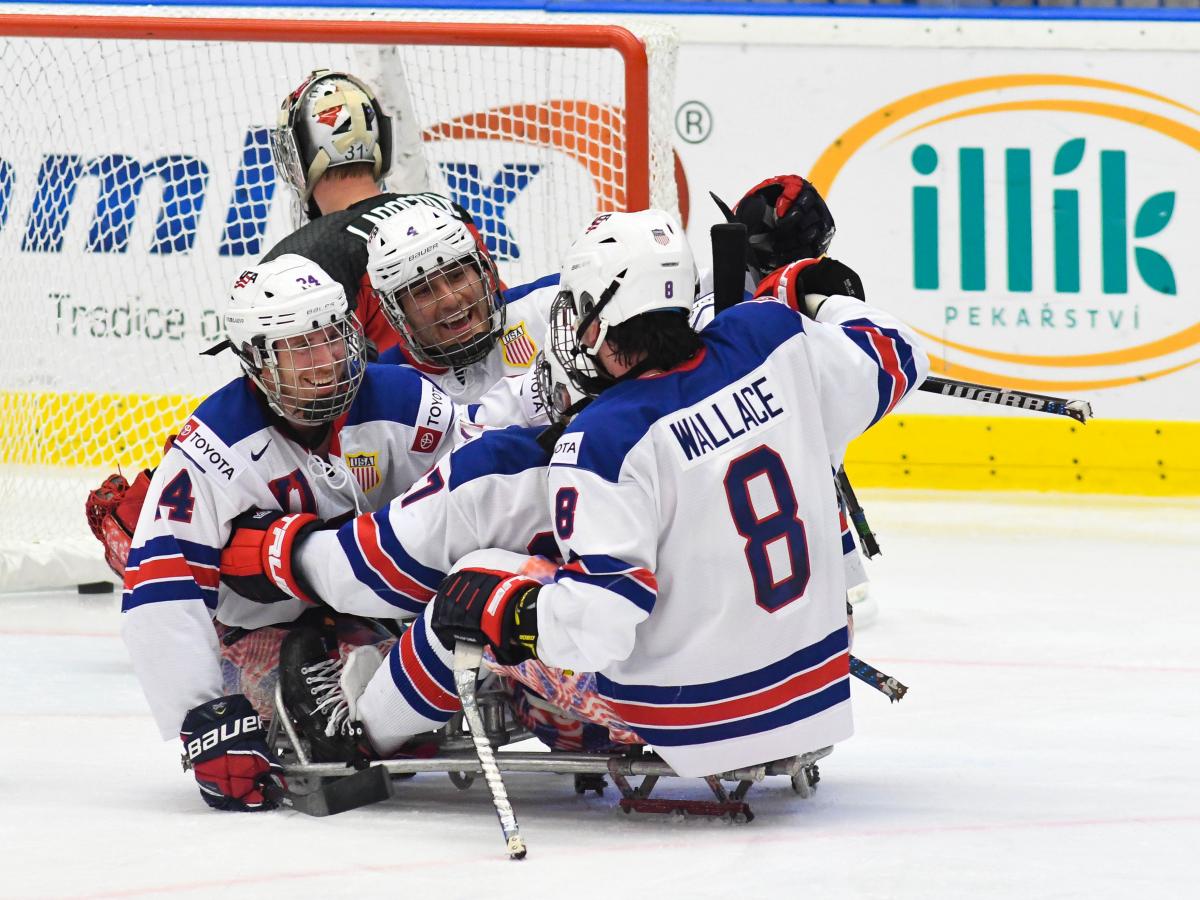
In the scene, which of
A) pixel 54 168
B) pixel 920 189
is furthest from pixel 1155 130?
pixel 54 168

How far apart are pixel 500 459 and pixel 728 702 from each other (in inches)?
18.4

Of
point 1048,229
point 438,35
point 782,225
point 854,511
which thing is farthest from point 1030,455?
point 782,225

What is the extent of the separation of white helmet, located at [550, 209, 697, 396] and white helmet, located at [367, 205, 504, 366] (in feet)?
1.66

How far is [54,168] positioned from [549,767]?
10.3 ft

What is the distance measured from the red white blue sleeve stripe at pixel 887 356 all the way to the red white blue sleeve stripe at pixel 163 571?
102 centimetres

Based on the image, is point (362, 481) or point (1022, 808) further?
point (362, 481)

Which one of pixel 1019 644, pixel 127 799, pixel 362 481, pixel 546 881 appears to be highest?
pixel 362 481

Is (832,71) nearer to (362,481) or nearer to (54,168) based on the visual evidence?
(54,168)

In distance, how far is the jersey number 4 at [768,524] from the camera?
9.12 ft

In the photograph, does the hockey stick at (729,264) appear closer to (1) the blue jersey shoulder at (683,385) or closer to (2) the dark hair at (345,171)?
(1) the blue jersey shoulder at (683,385)

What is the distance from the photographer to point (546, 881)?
2684mm

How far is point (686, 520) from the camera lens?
2762 mm

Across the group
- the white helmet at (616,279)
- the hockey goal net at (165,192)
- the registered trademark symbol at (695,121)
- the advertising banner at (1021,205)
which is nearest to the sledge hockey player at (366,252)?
the white helmet at (616,279)

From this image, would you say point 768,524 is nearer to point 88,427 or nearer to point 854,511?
point 854,511
